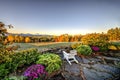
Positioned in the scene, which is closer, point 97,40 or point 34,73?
point 34,73

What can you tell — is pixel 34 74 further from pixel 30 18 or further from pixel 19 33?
pixel 30 18

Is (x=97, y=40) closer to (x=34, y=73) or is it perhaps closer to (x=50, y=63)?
(x=50, y=63)

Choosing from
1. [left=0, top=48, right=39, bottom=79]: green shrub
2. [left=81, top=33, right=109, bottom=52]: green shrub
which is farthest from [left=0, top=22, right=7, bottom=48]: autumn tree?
[left=81, top=33, right=109, bottom=52]: green shrub

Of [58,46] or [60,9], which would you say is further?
[58,46]

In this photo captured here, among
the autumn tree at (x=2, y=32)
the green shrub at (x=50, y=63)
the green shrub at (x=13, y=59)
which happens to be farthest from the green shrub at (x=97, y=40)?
the autumn tree at (x=2, y=32)

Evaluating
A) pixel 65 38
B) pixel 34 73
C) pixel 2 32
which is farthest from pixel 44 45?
pixel 2 32

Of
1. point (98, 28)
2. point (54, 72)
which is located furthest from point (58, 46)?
point (54, 72)

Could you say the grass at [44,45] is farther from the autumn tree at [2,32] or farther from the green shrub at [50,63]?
the autumn tree at [2,32]

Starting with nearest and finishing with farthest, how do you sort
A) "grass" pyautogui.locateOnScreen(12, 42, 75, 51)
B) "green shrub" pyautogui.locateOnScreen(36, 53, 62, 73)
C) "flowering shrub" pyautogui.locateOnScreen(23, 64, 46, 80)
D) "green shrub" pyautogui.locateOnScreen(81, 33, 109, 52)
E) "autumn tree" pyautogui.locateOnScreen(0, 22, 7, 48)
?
1. "autumn tree" pyautogui.locateOnScreen(0, 22, 7, 48)
2. "flowering shrub" pyautogui.locateOnScreen(23, 64, 46, 80)
3. "green shrub" pyautogui.locateOnScreen(36, 53, 62, 73)
4. "grass" pyautogui.locateOnScreen(12, 42, 75, 51)
5. "green shrub" pyautogui.locateOnScreen(81, 33, 109, 52)

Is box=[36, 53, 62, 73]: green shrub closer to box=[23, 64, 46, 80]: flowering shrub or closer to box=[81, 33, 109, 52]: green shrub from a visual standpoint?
box=[23, 64, 46, 80]: flowering shrub

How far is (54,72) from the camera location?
3920mm

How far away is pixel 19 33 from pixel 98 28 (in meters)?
4.71

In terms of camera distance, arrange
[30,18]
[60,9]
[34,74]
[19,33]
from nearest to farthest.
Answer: [34,74] → [19,33] → [30,18] → [60,9]

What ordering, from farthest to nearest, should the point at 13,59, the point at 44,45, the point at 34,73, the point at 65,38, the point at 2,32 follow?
1. the point at 65,38
2. the point at 44,45
3. the point at 13,59
4. the point at 34,73
5. the point at 2,32
